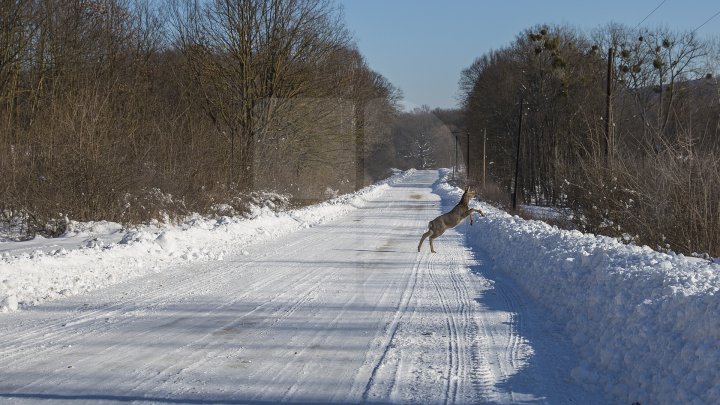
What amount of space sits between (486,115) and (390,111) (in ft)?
75.9

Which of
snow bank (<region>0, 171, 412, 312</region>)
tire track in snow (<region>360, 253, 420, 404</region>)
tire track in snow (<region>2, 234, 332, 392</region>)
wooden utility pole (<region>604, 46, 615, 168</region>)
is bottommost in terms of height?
tire track in snow (<region>360, 253, 420, 404</region>)

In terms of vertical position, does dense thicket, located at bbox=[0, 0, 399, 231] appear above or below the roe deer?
above

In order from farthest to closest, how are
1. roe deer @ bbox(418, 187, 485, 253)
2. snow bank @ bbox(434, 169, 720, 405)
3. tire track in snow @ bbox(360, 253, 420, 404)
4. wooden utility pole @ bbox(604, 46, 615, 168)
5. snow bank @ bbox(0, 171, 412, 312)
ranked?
wooden utility pole @ bbox(604, 46, 615, 168) → roe deer @ bbox(418, 187, 485, 253) → snow bank @ bbox(0, 171, 412, 312) → tire track in snow @ bbox(360, 253, 420, 404) → snow bank @ bbox(434, 169, 720, 405)

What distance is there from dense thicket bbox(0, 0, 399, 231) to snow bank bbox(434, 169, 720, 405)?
12880mm

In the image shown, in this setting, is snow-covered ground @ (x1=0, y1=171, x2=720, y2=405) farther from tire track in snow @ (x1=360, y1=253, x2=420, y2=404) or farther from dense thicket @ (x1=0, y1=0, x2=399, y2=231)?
dense thicket @ (x1=0, y1=0, x2=399, y2=231)

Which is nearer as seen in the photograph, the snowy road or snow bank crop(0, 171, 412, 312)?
the snowy road

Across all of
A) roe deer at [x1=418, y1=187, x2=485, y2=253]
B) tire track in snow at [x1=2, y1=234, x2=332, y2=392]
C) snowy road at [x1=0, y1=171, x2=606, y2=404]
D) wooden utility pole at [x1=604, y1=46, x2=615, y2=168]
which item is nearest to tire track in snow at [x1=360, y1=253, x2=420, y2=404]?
snowy road at [x1=0, y1=171, x2=606, y2=404]

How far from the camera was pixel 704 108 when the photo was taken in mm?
44531

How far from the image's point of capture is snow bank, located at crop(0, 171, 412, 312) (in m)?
9.42

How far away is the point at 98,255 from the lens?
11508 mm

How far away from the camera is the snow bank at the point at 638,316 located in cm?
481

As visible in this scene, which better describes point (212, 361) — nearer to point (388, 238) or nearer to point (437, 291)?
point (437, 291)

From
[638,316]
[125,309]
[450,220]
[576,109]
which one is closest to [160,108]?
[450,220]

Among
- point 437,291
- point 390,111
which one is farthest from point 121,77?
point 390,111
